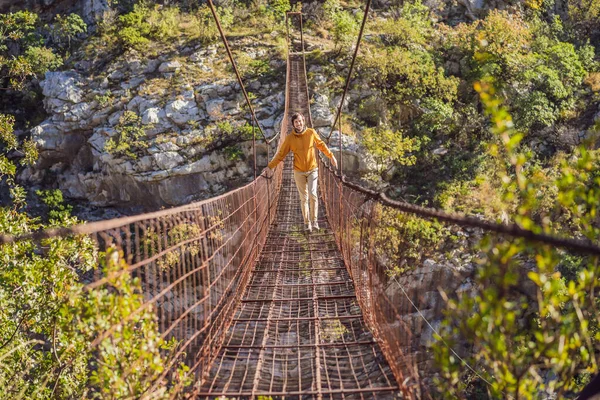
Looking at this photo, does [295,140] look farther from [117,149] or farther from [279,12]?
[279,12]

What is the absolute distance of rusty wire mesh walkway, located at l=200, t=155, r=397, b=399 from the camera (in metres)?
1.97

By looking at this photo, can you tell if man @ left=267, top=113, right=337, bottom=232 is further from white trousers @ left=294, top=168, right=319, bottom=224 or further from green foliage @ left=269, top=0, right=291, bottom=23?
green foliage @ left=269, top=0, right=291, bottom=23

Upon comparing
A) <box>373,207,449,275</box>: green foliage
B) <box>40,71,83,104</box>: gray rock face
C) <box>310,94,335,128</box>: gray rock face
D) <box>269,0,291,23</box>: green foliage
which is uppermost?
<box>269,0,291,23</box>: green foliage

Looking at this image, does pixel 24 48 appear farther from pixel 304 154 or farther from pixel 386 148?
pixel 304 154

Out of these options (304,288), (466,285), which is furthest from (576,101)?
(304,288)

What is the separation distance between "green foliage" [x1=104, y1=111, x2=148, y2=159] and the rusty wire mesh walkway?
617cm

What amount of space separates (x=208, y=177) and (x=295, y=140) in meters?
6.30

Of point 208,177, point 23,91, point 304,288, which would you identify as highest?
point 23,91

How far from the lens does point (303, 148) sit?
3.92m

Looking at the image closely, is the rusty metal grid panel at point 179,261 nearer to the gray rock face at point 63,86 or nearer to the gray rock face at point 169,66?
the gray rock face at point 169,66

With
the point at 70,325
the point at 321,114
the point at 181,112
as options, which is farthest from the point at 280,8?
the point at 70,325

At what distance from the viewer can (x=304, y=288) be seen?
3.69m

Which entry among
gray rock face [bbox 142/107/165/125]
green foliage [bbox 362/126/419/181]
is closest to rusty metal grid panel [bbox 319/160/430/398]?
green foliage [bbox 362/126/419/181]

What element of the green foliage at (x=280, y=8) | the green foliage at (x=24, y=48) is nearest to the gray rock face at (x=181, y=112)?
the green foliage at (x=24, y=48)
